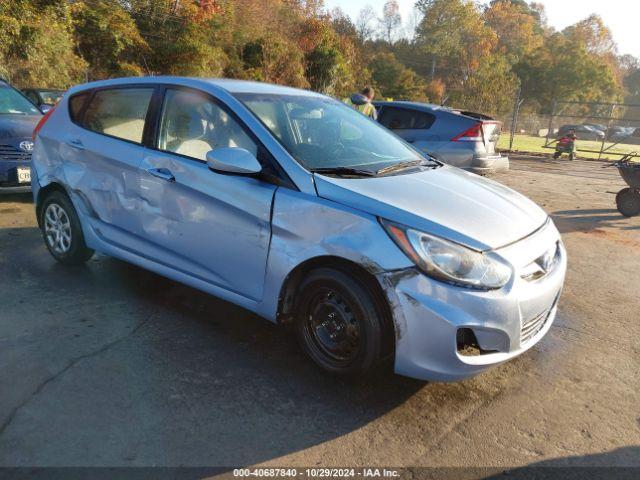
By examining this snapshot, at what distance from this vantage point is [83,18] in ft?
75.3

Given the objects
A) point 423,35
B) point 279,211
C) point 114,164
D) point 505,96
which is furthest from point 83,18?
point 423,35

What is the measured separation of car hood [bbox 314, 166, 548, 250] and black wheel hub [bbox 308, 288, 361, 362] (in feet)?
1.78

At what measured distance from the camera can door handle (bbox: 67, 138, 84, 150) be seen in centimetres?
424

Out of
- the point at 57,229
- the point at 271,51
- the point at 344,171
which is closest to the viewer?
the point at 344,171

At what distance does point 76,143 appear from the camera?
429 centimetres

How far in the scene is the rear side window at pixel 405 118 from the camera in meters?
8.63

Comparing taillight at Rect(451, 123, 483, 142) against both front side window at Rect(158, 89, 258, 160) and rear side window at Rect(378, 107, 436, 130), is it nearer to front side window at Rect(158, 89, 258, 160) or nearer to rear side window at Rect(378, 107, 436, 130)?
rear side window at Rect(378, 107, 436, 130)

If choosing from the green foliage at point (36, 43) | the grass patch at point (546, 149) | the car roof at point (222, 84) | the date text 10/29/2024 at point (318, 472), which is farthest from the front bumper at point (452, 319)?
the grass patch at point (546, 149)

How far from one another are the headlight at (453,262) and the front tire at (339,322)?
0.32m

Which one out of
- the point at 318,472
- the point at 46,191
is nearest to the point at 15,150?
the point at 46,191

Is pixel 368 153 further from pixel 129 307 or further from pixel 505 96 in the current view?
pixel 505 96

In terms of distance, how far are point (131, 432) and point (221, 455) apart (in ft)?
1.53

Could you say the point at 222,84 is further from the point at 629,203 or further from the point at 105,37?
the point at 105,37

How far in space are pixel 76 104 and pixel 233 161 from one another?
2.25 metres
